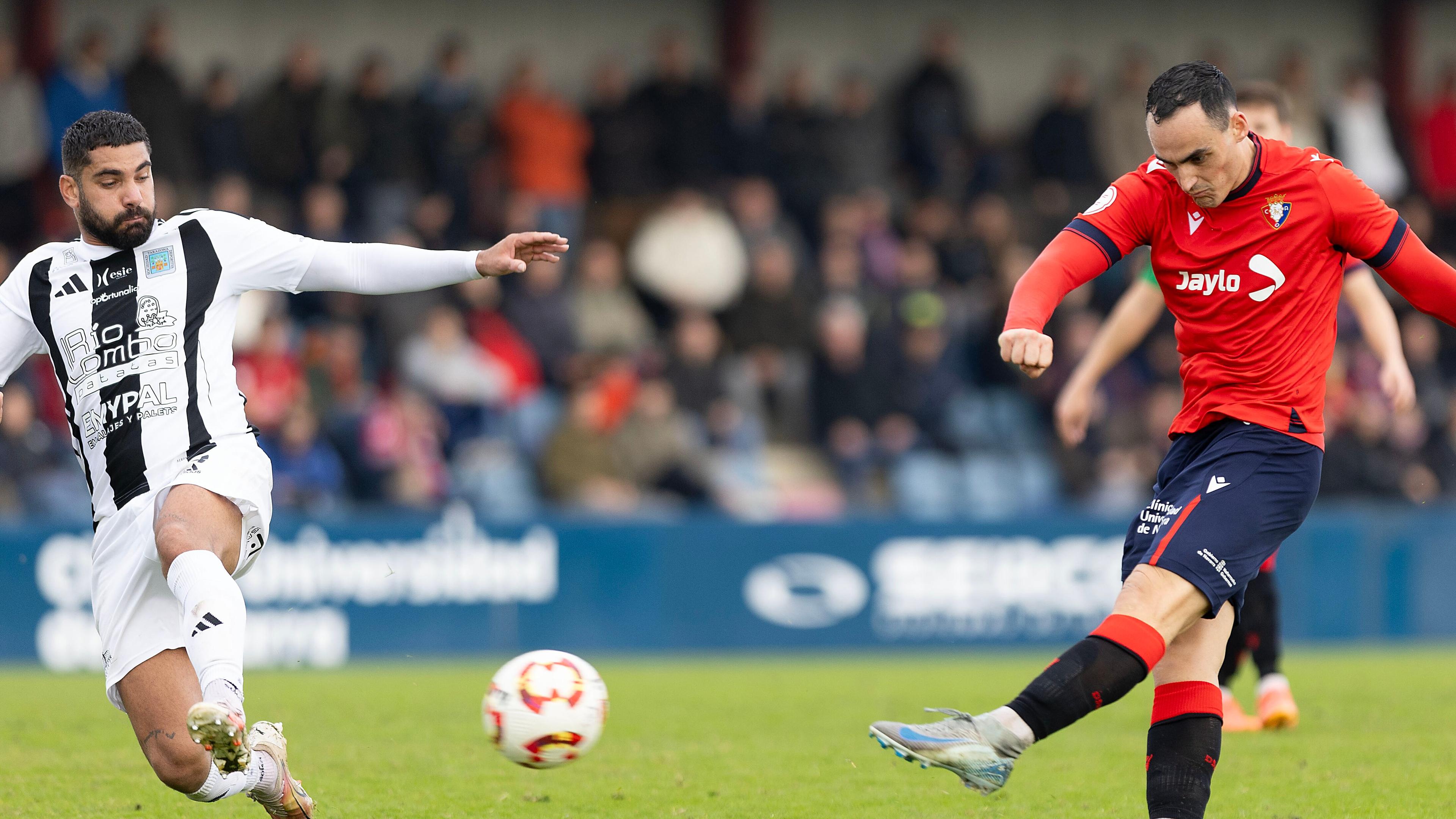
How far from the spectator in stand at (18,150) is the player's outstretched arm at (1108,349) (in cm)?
1197

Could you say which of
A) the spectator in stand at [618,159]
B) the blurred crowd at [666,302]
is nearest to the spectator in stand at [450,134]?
the blurred crowd at [666,302]

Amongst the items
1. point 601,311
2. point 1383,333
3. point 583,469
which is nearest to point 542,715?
point 1383,333

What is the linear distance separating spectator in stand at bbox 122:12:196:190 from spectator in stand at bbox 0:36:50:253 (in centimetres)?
89

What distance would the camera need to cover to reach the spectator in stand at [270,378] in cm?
1429

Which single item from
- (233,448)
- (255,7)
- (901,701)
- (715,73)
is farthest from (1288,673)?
(255,7)

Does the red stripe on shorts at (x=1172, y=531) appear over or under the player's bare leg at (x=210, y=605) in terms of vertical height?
over

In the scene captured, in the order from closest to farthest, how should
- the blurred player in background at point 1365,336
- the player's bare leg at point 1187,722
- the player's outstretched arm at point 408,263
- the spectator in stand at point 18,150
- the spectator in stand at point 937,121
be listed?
the player's bare leg at point 1187,722 → the player's outstretched arm at point 408,263 → the blurred player in background at point 1365,336 → the spectator in stand at point 18,150 → the spectator in stand at point 937,121

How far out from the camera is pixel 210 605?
5.12 meters

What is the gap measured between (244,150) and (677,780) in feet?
36.8

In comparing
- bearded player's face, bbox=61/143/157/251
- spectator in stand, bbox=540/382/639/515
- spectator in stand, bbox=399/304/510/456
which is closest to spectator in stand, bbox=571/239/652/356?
spectator in stand, bbox=399/304/510/456

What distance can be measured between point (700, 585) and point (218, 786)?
8964 millimetres

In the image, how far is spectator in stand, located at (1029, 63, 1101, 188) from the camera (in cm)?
1908

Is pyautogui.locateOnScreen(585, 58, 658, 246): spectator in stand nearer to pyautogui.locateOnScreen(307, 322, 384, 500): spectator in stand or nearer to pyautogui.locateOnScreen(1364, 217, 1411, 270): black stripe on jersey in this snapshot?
pyautogui.locateOnScreen(307, 322, 384, 500): spectator in stand

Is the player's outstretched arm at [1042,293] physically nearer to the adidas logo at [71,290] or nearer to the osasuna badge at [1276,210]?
the osasuna badge at [1276,210]
